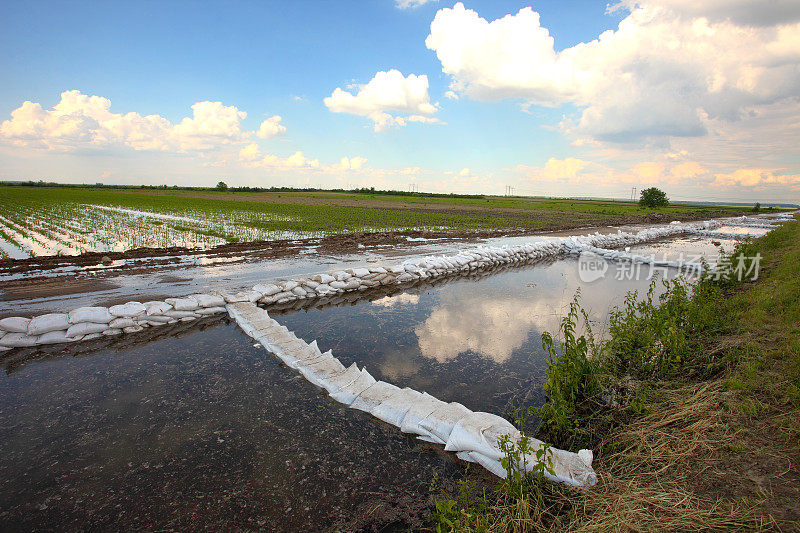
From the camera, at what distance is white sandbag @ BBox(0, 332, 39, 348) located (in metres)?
5.43

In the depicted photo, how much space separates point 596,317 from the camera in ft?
24.5

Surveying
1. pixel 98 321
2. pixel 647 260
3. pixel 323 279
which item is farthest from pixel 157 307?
pixel 647 260

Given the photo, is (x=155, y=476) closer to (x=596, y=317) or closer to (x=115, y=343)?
(x=115, y=343)

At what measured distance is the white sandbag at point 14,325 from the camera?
5.44 metres

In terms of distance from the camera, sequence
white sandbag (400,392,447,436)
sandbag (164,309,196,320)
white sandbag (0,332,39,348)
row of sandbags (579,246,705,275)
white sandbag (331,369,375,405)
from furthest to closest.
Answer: row of sandbags (579,246,705,275)
sandbag (164,309,196,320)
white sandbag (0,332,39,348)
white sandbag (331,369,375,405)
white sandbag (400,392,447,436)

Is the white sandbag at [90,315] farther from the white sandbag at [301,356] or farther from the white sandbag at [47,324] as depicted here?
the white sandbag at [301,356]

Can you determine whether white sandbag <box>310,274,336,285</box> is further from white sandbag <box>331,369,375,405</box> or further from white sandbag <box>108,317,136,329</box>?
white sandbag <box>331,369,375,405</box>

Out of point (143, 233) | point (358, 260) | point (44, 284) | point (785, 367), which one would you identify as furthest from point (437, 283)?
point (143, 233)

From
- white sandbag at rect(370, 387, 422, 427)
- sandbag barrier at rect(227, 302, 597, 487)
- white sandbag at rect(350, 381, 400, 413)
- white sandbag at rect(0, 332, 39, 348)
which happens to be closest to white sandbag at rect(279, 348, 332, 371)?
sandbag barrier at rect(227, 302, 597, 487)

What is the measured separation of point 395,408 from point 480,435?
1042 mm

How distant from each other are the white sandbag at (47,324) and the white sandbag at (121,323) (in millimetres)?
582

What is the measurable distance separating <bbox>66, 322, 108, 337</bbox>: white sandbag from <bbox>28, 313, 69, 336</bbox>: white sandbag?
13 centimetres

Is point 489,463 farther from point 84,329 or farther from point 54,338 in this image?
point 54,338

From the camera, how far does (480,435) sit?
3.29 meters
